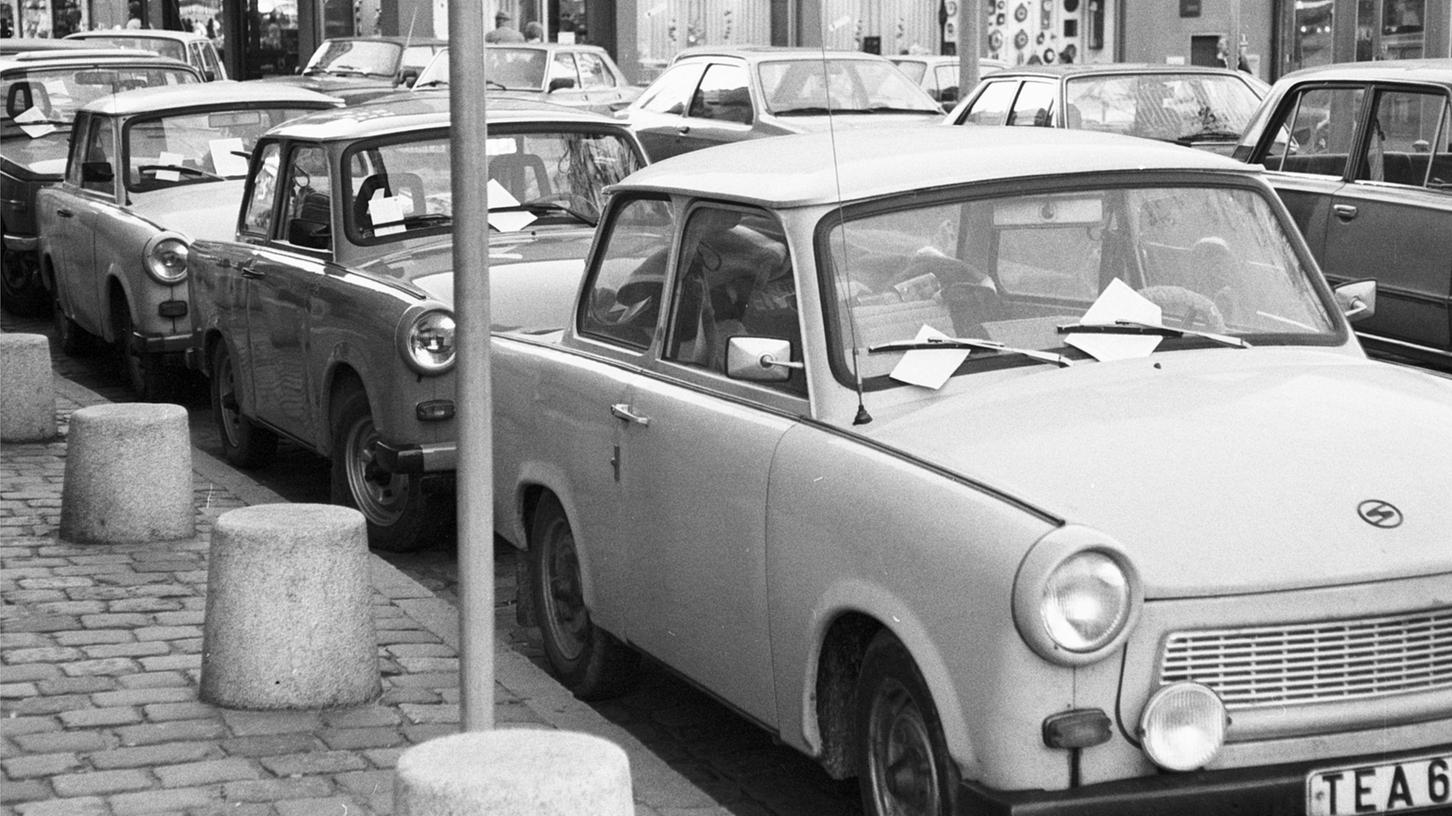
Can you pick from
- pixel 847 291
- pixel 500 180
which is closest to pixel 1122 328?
pixel 847 291

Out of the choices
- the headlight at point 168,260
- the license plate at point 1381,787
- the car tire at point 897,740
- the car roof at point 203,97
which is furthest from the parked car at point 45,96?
the license plate at point 1381,787

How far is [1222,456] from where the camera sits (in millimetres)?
4441

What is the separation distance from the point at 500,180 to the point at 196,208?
342 cm

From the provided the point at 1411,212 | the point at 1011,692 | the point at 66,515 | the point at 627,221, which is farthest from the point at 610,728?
the point at 1411,212

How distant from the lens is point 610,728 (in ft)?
19.4

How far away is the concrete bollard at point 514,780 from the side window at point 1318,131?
298 inches

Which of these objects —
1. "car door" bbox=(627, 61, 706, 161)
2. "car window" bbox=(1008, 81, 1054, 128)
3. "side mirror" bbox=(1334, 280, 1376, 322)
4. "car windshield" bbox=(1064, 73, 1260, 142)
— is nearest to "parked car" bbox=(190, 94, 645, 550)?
"side mirror" bbox=(1334, 280, 1376, 322)

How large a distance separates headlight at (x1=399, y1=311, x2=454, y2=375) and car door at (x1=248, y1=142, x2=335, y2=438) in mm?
1108

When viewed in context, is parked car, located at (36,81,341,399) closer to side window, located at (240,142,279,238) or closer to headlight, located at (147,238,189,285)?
headlight, located at (147,238,189,285)

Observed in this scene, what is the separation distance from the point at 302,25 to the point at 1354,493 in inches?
1451

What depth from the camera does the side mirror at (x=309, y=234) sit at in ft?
30.7

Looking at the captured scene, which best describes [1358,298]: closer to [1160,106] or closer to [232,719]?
[232,719]

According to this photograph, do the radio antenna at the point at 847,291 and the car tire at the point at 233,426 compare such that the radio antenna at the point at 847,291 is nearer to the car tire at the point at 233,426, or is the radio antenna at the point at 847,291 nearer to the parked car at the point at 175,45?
the car tire at the point at 233,426

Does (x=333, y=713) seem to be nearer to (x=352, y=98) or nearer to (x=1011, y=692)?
(x=1011, y=692)
